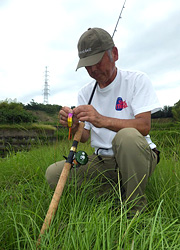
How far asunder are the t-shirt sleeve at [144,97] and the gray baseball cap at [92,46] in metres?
0.42

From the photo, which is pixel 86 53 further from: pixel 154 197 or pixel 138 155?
pixel 154 197

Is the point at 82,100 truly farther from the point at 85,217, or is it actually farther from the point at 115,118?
the point at 85,217

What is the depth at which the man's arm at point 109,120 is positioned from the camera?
1.87 meters

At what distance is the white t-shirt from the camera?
223cm

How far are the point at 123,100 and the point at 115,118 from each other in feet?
1.38

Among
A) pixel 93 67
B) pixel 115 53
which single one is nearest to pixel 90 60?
pixel 93 67

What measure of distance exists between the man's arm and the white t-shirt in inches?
3.5

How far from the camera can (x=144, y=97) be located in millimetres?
2236

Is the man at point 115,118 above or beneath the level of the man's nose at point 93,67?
beneath

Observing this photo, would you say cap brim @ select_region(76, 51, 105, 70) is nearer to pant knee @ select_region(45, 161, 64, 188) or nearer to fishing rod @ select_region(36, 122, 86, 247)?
fishing rod @ select_region(36, 122, 86, 247)

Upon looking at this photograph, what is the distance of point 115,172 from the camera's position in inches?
93.3

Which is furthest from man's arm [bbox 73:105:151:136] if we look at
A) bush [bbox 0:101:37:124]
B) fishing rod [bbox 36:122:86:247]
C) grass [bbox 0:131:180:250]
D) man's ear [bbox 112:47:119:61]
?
bush [bbox 0:101:37:124]

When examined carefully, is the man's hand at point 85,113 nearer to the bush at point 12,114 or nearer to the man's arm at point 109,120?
the man's arm at point 109,120

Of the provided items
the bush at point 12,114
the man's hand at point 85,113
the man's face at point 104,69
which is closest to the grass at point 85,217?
the man's hand at point 85,113
